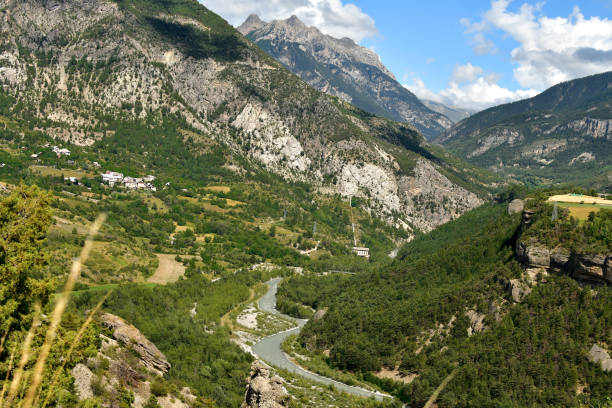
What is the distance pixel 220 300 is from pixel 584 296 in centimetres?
8277

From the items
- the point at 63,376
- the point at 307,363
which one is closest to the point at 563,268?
the point at 307,363

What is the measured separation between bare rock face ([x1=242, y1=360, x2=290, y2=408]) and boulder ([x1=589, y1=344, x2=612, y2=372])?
4168 cm

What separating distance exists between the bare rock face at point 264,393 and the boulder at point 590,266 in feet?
155

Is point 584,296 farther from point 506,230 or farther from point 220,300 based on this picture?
point 220,300

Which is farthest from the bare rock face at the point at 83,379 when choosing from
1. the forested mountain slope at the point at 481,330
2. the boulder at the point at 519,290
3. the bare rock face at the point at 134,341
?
the boulder at the point at 519,290

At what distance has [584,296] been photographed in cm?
7231

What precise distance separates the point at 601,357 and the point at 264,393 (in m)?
44.9

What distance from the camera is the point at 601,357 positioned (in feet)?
217

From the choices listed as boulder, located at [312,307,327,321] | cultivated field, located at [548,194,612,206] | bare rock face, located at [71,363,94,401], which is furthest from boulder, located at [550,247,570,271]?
bare rock face, located at [71,363,94,401]

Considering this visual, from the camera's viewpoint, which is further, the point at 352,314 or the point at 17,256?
the point at 352,314

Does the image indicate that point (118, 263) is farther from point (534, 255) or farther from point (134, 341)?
point (534, 255)

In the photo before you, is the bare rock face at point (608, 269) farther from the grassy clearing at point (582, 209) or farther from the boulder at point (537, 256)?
the grassy clearing at point (582, 209)

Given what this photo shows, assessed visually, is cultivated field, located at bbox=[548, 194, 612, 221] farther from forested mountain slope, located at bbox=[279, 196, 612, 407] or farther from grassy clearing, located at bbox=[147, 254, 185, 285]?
grassy clearing, located at bbox=[147, 254, 185, 285]

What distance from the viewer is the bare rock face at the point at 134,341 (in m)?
48.8
